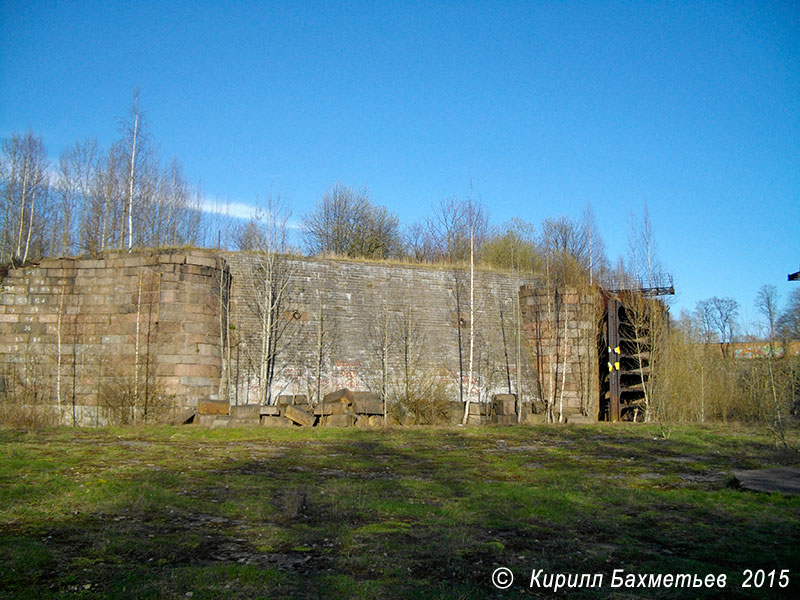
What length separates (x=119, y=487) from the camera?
8.80 m

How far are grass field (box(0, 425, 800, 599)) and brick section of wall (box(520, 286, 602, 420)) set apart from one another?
10904mm

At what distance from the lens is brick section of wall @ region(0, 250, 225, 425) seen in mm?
20219

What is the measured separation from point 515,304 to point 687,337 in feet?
25.4

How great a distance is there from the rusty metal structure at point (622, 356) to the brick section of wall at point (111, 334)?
49.0 feet

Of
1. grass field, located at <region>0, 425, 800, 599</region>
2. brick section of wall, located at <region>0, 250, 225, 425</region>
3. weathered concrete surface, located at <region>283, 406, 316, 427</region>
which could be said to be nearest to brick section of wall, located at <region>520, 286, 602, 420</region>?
weathered concrete surface, located at <region>283, 406, 316, 427</region>

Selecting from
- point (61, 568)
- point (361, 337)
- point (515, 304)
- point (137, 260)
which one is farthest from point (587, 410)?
point (61, 568)

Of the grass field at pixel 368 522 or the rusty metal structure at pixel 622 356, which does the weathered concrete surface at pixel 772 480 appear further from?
the rusty metal structure at pixel 622 356

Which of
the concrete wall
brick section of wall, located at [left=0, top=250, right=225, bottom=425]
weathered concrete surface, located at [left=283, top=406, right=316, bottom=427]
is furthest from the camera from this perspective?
the concrete wall

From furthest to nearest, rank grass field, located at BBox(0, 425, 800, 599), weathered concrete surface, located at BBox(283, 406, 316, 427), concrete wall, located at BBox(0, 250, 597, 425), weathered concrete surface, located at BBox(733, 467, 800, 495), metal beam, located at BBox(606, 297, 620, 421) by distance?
metal beam, located at BBox(606, 297, 620, 421)
concrete wall, located at BBox(0, 250, 597, 425)
weathered concrete surface, located at BBox(283, 406, 316, 427)
weathered concrete surface, located at BBox(733, 467, 800, 495)
grass field, located at BBox(0, 425, 800, 599)

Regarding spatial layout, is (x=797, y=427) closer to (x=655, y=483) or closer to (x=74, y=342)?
(x=655, y=483)

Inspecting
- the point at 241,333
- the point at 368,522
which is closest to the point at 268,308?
the point at 241,333

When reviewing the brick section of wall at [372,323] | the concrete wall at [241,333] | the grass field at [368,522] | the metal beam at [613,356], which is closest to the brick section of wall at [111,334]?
the concrete wall at [241,333]

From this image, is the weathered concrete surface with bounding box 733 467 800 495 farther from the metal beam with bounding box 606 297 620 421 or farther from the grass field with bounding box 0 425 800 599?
the metal beam with bounding box 606 297 620 421

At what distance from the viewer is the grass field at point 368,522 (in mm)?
5238
